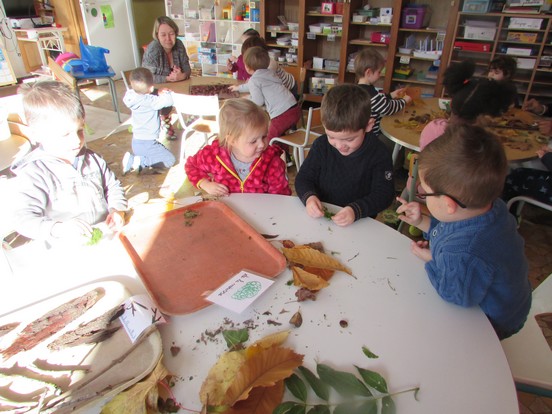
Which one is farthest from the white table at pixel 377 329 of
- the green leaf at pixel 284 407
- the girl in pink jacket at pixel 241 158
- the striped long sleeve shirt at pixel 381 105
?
the striped long sleeve shirt at pixel 381 105

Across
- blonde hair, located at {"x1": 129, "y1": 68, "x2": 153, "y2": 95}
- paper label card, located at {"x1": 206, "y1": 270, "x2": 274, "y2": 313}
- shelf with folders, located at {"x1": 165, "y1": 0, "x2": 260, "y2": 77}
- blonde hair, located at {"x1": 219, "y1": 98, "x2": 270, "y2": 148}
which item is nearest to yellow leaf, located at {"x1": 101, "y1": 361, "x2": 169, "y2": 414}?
paper label card, located at {"x1": 206, "y1": 270, "x2": 274, "y2": 313}

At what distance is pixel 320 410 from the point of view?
2.48 feet

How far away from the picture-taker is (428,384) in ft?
2.69

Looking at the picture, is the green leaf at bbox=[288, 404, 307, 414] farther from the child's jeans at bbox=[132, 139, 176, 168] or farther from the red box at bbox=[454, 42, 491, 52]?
the red box at bbox=[454, 42, 491, 52]

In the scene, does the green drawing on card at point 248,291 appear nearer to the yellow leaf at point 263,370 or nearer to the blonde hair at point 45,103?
the yellow leaf at point 263,370

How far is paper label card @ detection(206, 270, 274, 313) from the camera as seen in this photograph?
100 cm

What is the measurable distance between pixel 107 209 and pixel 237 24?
17.3 feet

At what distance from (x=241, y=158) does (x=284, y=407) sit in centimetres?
132

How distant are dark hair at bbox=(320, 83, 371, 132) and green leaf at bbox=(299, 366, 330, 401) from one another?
1085 millimetres

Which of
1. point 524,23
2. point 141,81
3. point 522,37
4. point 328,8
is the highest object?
point 328,8

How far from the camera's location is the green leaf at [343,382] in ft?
2.59

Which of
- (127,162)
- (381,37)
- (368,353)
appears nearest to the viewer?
(368,353)

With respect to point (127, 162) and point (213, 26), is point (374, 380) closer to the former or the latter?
point (127, 162)

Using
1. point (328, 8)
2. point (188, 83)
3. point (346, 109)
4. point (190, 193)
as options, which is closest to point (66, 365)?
point (346, 109)
